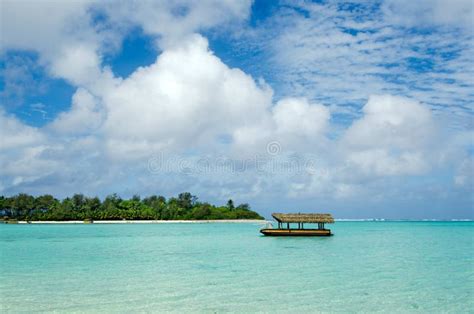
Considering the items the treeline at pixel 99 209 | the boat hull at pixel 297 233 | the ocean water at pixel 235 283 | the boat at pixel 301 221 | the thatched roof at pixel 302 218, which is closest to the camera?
the ocean water at pixel 235 283

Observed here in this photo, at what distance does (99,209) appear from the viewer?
127m

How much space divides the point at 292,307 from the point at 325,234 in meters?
33.4

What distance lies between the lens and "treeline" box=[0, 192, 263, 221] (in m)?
123

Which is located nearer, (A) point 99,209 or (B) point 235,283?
(B) point 235,283

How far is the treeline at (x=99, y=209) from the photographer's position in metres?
123

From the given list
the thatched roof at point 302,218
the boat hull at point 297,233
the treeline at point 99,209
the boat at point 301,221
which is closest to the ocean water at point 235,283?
the thatched roof at point 302,218

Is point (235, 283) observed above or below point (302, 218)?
below

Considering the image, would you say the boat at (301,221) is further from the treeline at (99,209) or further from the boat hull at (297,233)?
the treeline at (99,209)

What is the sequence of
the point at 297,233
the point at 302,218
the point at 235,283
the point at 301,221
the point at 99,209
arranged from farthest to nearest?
the point at 99,209
the point at 297,233
the point at 302,218
the point at 301,221
the point at 235,283

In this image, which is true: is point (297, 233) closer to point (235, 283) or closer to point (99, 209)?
point (235, 283)

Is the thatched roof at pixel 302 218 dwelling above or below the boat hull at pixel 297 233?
above

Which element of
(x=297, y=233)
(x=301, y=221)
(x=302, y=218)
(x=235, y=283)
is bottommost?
(x=235, y=283)

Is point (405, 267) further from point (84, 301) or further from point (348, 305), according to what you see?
point (84, 301)

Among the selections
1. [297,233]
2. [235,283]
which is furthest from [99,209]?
[235,283]
